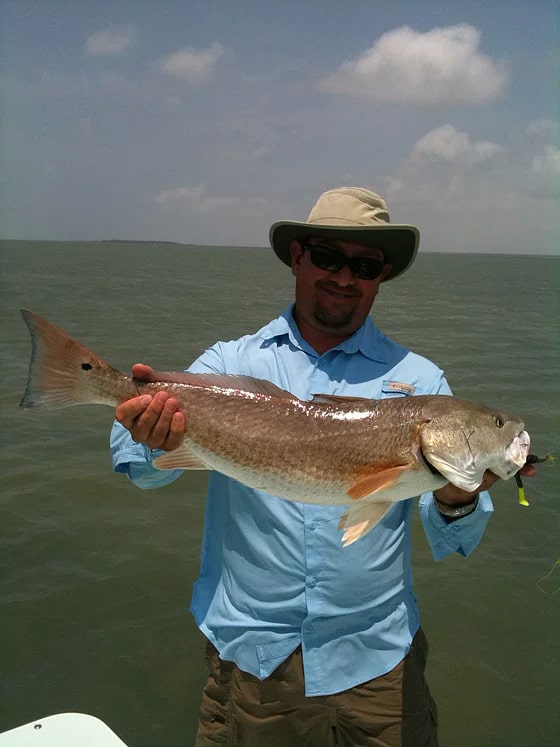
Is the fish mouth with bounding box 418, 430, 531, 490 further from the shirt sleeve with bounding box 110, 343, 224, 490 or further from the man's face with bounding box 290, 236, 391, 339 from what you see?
the shirt sleeve with bounding box 110, 343, 224, 490

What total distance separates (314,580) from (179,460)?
2.88 ft

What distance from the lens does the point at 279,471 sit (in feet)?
10.0

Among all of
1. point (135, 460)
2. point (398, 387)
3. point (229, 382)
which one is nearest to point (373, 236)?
point (398, 387)

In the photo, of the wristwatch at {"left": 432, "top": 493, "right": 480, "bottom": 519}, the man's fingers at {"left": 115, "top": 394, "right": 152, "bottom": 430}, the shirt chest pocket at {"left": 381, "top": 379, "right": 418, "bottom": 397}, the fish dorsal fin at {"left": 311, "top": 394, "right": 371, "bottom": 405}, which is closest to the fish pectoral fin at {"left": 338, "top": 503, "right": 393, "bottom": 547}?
the wristwatch at {"left": 432, "top": 493, "right": 480, "bottom": 519}

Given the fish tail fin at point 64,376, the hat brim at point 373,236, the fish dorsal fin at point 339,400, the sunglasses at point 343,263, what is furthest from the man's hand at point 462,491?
the fish tail fin at point 64,376

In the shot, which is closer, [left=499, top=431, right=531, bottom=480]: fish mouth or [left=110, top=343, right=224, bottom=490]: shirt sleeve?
[left=499, top=431, right=531, bottom=480]: fish mouth

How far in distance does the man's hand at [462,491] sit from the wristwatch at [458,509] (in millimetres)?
14

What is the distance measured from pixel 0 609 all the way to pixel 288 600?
4640mm

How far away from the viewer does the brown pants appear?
3246mm

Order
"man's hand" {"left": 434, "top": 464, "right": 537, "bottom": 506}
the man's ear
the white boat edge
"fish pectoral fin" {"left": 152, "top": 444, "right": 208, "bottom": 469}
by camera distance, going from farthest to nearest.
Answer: the man's ear
the white boat edge
"fish pectoral fin" {"left": 152, "top": 444, "right": 208, "bottom": 469}
"man's hand" {"left": 434, "top": 464, "right": 537, "bottom": 506}

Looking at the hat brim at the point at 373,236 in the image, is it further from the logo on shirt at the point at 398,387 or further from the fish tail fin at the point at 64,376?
the fish tail fin at the point at 64,376

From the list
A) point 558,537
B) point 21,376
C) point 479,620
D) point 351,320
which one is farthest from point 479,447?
point 21,376

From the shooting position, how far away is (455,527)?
3246 mm

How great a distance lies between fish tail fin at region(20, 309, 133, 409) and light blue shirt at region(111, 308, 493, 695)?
352 millimetres
